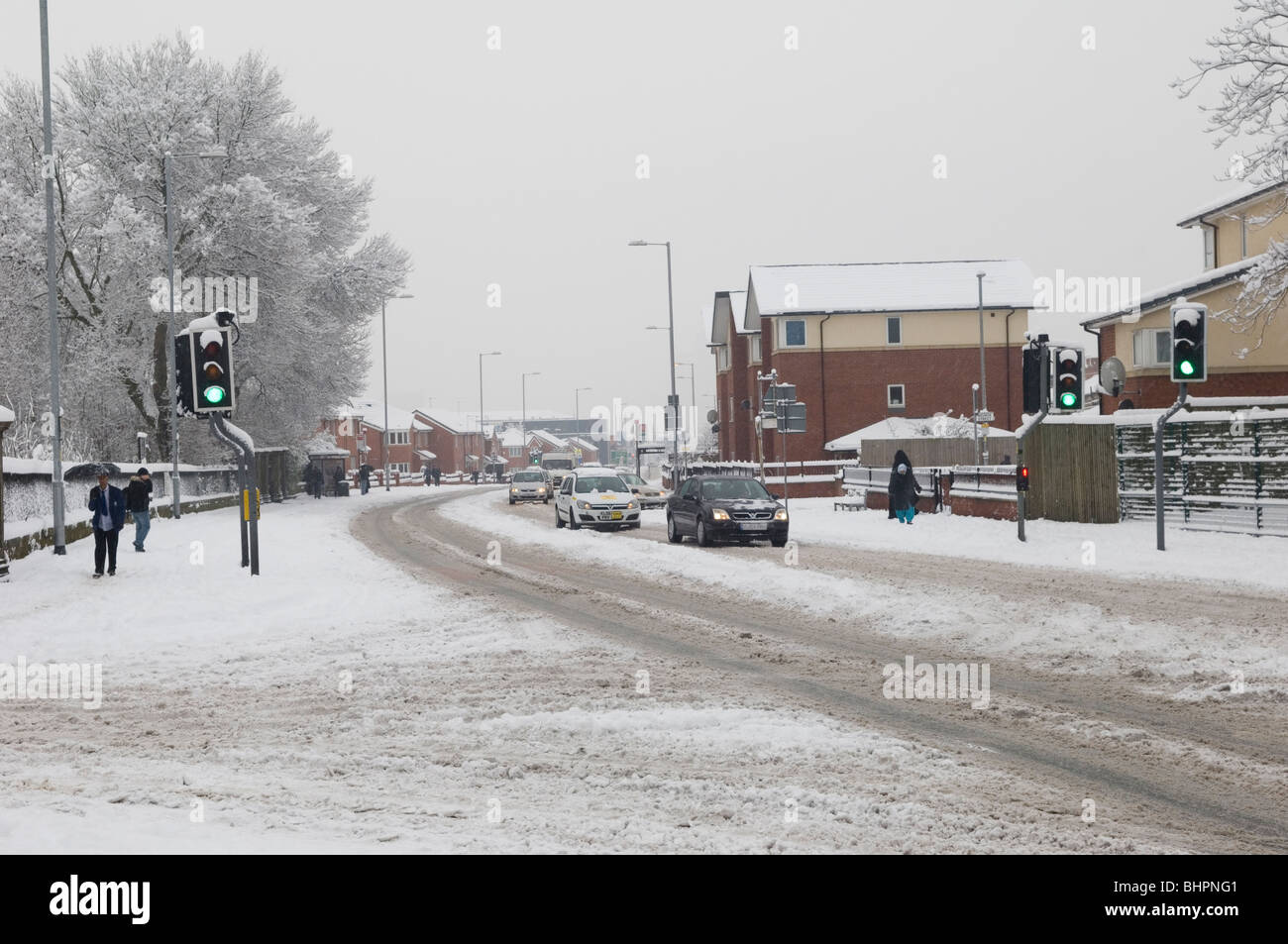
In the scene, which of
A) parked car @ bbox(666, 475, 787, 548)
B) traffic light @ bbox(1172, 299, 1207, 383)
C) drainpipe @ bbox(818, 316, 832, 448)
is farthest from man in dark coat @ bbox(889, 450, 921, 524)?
drainpipe @ bbox(818, 316, 832, 448)

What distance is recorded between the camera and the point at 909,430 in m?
57.3

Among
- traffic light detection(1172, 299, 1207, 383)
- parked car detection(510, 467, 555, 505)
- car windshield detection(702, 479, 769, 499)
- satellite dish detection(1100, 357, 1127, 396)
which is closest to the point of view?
traffic light detection(1172, 299, 1207, 383)

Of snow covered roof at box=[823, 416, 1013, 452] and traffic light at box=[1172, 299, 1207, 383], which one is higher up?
traffic light at box=[1172, 299, 1207, 383]

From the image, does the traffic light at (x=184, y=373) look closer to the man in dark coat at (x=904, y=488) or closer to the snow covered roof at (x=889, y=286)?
the man in dark coat at (x=904, y=488)

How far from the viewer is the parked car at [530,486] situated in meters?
52.9

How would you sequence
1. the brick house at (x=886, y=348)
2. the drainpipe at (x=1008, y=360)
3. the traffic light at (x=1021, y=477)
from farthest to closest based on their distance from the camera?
the drainpipe at (x=1008, y=360) < the brick house at (x=886, y=348) < the traffic light at (x=1021, y=477)

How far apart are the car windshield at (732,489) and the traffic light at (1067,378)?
660 cm

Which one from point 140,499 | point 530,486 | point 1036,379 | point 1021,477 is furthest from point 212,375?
point 530,486

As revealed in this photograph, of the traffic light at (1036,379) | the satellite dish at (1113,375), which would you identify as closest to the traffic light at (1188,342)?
the traffic light at (1036,379)

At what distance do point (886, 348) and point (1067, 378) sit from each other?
1557 inches

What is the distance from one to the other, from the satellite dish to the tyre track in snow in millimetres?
24017

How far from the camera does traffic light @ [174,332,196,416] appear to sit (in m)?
18.5

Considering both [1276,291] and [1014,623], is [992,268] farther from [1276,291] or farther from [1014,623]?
[1014,623]

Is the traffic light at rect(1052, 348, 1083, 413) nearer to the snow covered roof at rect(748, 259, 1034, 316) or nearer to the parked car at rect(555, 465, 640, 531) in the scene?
the parked car at rect(555, 465, 640, 531)
